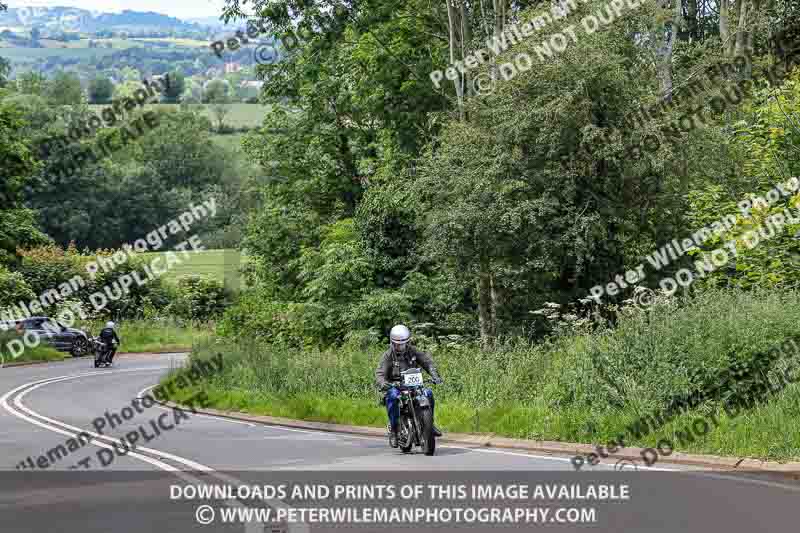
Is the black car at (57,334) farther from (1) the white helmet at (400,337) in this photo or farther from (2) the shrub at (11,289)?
(1) the white helmet at (400,337)

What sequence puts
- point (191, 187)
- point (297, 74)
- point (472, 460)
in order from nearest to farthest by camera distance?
Answer: point (472, 460), point (297, 74), point (191, 187)

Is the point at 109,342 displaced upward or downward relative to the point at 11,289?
downward

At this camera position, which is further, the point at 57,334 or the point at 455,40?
the point at 57,334

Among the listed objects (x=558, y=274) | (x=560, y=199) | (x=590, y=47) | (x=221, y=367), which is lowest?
(x=221, y=367)

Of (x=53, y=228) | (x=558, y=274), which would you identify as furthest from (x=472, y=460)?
(x=53, y=228)

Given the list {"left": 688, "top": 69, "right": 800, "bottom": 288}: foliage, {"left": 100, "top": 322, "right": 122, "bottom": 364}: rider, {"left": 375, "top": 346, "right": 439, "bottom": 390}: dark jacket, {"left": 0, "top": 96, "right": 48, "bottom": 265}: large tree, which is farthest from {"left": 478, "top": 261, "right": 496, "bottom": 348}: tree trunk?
{"left": 0, "top": 96, "right": 48, "bottom": 265}: large tree

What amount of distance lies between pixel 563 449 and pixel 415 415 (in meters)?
1.99

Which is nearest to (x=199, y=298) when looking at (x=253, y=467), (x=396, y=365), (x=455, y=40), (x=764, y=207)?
(x=455, y=40)

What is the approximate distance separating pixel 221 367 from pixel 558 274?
9.14 m

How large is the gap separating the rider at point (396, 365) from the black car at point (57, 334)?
128 feet

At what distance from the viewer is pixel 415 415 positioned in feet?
52.9

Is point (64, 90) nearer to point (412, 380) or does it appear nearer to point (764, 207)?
point (764, 207)

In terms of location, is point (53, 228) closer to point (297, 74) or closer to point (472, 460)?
point (297, 74)

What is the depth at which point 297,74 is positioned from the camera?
5112cm
